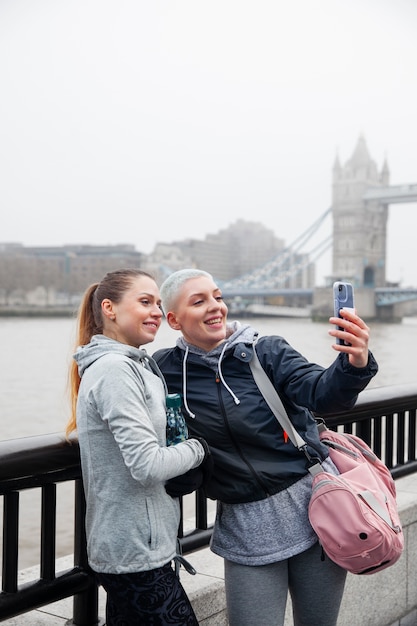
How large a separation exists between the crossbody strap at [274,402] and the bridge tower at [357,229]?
3914 cm

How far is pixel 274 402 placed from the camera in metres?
1.50

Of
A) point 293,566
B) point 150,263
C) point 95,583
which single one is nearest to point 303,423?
point 293,566

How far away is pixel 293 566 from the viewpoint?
1544mm

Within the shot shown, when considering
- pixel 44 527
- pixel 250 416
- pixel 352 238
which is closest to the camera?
pixel 250 416

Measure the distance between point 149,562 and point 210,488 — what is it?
10.5 inches

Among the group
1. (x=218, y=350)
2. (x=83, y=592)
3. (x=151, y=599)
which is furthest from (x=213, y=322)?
(x=83, y=592)

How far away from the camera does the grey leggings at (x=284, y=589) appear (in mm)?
1511

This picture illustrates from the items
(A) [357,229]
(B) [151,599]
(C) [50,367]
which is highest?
(A) [357,229]

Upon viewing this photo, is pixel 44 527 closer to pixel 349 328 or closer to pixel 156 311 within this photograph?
pixel 156 311

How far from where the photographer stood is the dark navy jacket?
1483 mm

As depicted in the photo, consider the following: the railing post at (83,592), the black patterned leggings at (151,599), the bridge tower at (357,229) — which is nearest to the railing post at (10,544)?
the railing post at (83,592)

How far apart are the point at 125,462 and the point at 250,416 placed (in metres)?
0.32

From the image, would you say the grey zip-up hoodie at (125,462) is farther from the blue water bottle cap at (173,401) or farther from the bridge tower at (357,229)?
the bridge tower at (357,229)

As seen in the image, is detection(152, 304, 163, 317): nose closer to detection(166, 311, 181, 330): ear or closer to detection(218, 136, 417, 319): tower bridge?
detection(166, 311, 181, 330): ear
